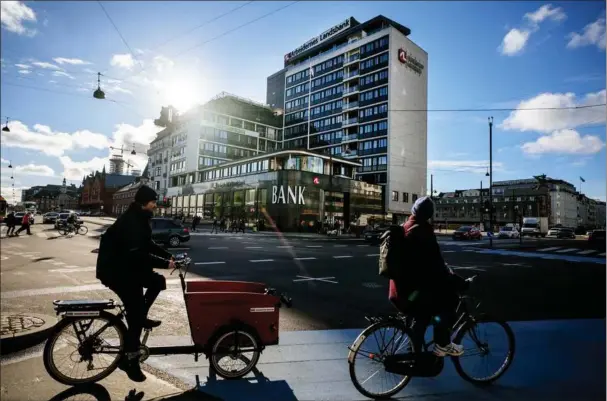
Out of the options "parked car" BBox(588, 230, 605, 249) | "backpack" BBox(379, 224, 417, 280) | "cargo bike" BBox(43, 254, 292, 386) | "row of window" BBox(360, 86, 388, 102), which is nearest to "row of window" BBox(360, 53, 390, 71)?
"row of window" BBox(360, 86, 388, 102)

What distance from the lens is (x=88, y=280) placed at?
28.5 feet

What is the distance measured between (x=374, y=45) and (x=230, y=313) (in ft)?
232

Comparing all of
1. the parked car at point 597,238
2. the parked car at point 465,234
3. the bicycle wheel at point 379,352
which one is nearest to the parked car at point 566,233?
the parked car at point 465,234

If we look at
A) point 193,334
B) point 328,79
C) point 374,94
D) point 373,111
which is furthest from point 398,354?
point 328,79

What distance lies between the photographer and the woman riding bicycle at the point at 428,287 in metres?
3.35

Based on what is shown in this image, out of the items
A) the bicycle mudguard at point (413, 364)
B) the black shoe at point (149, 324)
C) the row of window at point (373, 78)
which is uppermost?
the row of window at point (373, 78)

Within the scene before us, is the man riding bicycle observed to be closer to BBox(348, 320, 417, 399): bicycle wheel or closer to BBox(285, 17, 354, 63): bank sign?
BBox(348, 320, 417, 399): bicycle wheel

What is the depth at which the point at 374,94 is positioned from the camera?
64562 millimetres

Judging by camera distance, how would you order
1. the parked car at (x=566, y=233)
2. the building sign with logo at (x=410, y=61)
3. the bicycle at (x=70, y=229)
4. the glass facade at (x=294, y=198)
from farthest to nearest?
the building sign with logo at (x=410, y=61)
the parked car at (x=566, y=233)
the glass facade at (x=294, y=198)
the bicycle at (x=70, y=229)

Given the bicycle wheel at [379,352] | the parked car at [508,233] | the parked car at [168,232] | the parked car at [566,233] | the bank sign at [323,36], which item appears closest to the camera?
the bicycle wheel at [379,352]

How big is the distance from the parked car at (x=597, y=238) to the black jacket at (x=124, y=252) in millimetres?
35413

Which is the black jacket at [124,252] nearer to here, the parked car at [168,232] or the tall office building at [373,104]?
the parked car at [168,232]

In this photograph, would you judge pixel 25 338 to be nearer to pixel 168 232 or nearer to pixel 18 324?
pixel 18 324

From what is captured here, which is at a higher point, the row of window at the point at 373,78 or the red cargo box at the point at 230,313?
the row of window at the point at 373,78
